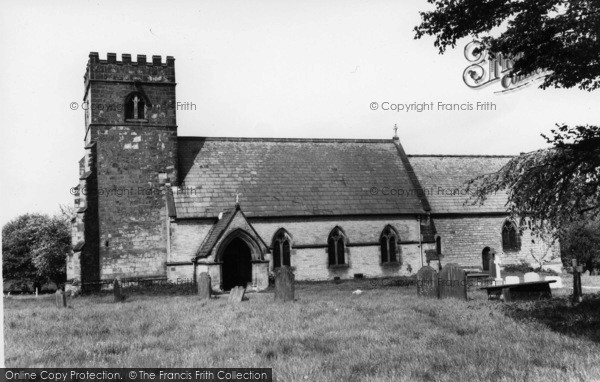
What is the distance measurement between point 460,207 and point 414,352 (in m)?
25.2

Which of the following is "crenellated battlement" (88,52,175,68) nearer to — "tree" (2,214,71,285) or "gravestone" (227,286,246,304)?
"gravestone" (227,286,246,304)

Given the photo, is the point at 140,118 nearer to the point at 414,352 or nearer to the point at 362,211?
the point at 362,211

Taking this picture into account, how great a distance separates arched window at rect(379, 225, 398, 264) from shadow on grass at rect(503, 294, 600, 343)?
573 inches

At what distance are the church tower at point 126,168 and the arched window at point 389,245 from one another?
1146 centimetres

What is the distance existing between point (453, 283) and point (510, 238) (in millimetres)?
17749

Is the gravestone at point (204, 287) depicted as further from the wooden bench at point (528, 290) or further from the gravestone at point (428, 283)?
the wooden bench at point (528, 290)

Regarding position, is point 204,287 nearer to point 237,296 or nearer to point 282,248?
point 237,296

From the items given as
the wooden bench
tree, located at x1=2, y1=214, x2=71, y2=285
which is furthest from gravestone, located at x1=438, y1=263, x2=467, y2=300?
tree, located at x1=2, y1=214, x2=71, y2=285

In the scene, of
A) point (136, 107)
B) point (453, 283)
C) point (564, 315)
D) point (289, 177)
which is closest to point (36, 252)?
point (136, 107)

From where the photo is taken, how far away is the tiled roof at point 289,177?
28.7 m

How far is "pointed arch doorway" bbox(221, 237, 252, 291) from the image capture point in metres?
27.6

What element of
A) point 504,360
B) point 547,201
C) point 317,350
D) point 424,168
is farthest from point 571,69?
point 424,168

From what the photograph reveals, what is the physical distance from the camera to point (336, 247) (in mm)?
29641

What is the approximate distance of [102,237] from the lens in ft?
87.8
